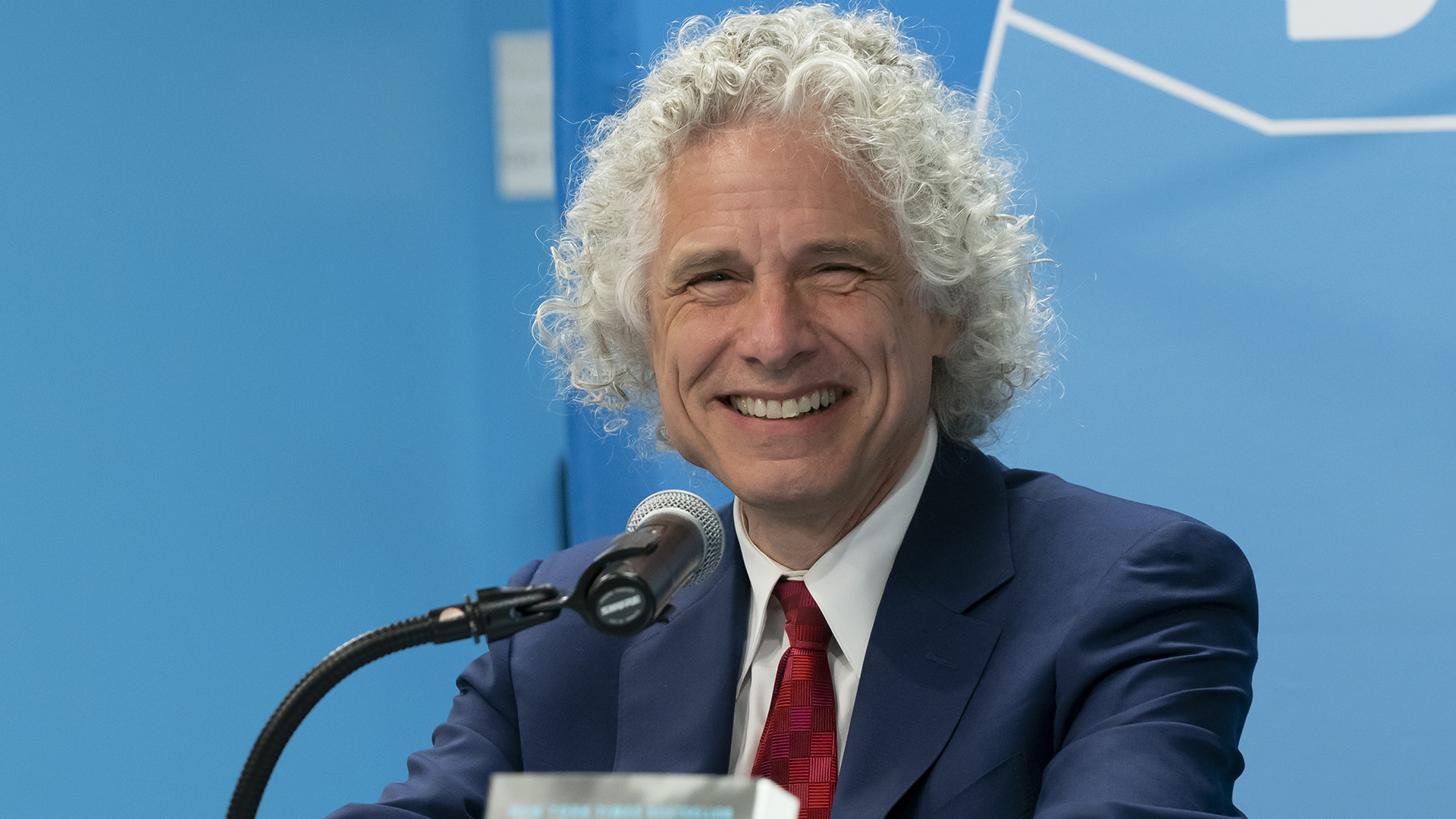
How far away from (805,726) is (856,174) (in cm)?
62

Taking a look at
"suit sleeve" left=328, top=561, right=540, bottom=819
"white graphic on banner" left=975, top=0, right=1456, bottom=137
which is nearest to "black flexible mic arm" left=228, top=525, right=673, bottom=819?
"suit sleeve" left=328, top=561, right=540, bottom=819

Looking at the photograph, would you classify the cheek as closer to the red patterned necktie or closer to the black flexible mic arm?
the red patterned necktie

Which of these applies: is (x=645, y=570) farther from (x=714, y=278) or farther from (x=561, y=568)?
(x=561, y=568)

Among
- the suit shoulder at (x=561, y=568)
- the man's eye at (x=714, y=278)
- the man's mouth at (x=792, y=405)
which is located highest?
the man's eye at (x=714, y=278)

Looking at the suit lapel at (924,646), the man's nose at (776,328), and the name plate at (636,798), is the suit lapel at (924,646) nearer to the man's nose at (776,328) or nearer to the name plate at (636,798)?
the man's nose at (776,328)

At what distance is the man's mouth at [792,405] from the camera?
143 cm

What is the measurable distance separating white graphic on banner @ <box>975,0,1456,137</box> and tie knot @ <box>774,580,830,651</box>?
859mm

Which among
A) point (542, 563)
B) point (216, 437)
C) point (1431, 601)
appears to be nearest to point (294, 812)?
point (216, 437)

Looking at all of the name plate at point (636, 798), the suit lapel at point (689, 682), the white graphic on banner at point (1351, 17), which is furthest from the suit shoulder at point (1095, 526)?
the white graphic on banner at point (1351, 17)

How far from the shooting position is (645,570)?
88 cm

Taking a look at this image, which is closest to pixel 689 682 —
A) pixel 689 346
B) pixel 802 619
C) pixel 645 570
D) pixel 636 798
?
pixel 802 619

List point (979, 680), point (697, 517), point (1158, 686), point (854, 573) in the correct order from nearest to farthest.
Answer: point (697, 517), point (1158, 686), point (979, 680), point (854, 573)

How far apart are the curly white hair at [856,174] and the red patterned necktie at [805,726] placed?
1.36ft

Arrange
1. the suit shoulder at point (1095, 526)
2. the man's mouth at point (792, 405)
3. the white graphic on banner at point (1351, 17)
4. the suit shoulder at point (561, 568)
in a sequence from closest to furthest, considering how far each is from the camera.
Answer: the suit shoulder at point (1095, 526) → the man's mouth at point (792, 405) → the suit shoulder at point (561, 568) → the white graphic on banner at point (1351, 17)
